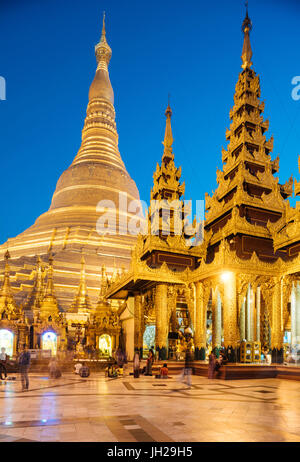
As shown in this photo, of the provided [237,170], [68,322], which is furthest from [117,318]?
[237,170]

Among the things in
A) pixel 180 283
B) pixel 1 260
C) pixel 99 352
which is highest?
pixel 1 260

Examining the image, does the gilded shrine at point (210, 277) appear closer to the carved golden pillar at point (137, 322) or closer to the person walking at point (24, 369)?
the carved golden pillar at point (137, 322)

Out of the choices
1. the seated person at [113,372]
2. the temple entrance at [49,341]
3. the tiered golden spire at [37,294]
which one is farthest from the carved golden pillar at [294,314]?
the tiered golden spire at [37,294]

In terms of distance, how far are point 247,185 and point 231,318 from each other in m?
8.36

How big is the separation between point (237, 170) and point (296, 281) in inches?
300

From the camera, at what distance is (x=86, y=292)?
38969 millimetres

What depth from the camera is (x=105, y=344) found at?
29125 mm

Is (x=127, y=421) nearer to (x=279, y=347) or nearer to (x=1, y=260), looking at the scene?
(x=279, y=347)

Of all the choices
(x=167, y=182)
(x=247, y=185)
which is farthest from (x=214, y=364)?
(x=167, y=182)

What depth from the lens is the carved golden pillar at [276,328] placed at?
60.6 feet

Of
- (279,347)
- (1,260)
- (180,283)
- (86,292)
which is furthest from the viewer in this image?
(1,260)

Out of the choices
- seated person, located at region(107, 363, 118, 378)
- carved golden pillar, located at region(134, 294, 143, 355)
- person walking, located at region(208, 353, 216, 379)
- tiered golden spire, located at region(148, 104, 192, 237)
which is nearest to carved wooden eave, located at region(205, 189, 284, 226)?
tiered golden spire, located at region(148, 104, 192, 237)

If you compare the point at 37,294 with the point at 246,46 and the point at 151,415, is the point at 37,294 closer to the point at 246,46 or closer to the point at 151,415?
the point at 246,46

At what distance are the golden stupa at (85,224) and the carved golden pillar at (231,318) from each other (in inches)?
932
